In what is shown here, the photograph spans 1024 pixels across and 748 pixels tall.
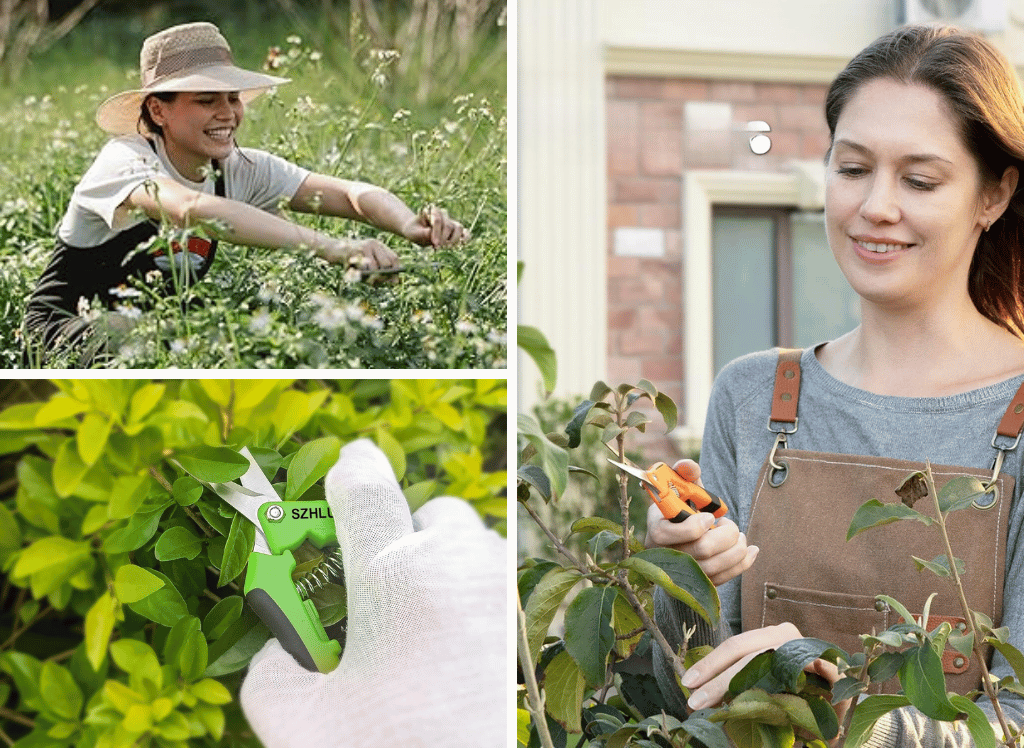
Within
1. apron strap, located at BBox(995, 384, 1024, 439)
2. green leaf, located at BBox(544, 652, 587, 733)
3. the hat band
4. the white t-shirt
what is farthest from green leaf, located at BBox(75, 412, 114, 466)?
apron strap, located at BBox(995, 384, 1024, 439)

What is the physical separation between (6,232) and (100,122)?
111mm

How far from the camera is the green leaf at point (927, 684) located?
0.70m

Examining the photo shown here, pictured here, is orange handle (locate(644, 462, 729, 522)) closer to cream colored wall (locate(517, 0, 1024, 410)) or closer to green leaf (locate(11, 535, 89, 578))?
green leaf (locate(11, 535, 89, 578))

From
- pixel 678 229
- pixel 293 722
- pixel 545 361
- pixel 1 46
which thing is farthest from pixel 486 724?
pixel 678 229

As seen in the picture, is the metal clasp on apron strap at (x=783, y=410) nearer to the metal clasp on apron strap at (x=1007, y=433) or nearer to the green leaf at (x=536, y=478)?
the metal clasp on apron strap at (x=1007, y=433)

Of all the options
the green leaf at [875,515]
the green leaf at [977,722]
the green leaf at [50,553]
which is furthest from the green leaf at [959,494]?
the green leaf at [50,553]

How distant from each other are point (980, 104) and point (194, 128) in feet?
2.22

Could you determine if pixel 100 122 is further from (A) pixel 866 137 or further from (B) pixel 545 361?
(A) pixel 866 137

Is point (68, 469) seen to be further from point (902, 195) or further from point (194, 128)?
point (902, 195)

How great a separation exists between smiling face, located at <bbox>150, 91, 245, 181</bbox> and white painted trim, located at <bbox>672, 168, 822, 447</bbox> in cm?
279

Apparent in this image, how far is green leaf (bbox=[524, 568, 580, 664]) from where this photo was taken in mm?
803

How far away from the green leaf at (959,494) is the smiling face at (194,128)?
0.58 metres

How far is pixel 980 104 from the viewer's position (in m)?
1.07

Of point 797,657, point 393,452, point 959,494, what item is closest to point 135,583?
point 393,452
